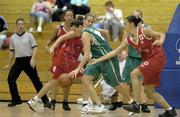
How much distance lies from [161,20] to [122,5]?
1269 millimetres

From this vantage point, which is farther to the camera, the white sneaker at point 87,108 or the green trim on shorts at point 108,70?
the white sneaker at point 87,108

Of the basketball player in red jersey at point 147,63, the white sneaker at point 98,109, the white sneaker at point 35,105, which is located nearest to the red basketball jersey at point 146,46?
the basketball player in red jersey at point 147,63

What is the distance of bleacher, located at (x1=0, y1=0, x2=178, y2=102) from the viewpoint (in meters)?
12.4

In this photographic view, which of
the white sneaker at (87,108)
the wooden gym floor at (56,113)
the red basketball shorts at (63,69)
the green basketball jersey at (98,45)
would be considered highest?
the green basketball jersey at (98,45)

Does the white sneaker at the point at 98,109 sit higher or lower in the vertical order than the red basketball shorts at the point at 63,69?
lower

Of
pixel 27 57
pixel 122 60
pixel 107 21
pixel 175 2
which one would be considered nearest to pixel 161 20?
pixel 175 2

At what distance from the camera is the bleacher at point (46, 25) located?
40.7ft

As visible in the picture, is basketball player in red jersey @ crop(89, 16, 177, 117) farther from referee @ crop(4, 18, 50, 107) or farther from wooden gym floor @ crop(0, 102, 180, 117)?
referee @ crop(4, 18, 50, 107)

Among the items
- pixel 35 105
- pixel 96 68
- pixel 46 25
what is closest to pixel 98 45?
pixel 96 68

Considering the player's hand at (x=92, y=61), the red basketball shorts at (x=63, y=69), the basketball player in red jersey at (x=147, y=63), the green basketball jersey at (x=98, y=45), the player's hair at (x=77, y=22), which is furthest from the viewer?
the red basketball shorts at (x=63, y=69)

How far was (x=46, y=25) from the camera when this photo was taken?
48.2 ft

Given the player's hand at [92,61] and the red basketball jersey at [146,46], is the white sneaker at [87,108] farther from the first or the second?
the red basketball jersey at [146,46]

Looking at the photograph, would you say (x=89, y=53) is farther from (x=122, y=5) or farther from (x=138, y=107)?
(x=122, y=5)

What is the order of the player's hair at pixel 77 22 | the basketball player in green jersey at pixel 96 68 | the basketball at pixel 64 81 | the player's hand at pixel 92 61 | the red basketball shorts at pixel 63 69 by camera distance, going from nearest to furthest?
the player's hand at pixel 92 61 → the basketball player in green jersey at pixel 96 68 → the player's hair at pixel 77 22 → the basketball at pixel 64 81 → the red basketball shorts at pixel 63 69
